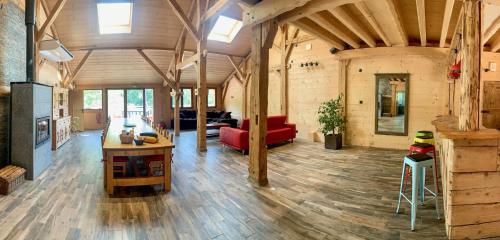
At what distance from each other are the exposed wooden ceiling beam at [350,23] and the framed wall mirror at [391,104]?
3.52ft

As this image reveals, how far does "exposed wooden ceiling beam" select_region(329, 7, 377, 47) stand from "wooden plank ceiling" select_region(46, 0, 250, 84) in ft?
12.5

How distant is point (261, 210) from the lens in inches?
133

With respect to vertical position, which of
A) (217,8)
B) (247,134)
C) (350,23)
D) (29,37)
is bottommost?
(247,134)

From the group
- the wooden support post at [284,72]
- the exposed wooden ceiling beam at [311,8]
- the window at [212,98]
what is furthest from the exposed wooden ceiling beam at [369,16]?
the window at [212,98]

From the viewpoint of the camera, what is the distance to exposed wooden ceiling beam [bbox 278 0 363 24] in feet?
11.7

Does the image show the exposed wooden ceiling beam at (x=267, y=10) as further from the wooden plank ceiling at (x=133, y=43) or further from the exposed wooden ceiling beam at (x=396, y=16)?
the wooden plank ceiling at (x=133, y=43)

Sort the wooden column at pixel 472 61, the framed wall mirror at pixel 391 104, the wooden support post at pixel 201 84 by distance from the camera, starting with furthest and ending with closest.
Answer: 1. the framed wall mirror at pixel 391 104
2. the wooden support post at pixel 201 84
3. the wooden column at pixel 472 61

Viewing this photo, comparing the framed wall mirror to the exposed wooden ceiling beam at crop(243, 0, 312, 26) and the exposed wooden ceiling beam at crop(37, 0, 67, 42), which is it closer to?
the exposed wooden ceiling beam at crop(243, 0, 312, 26)

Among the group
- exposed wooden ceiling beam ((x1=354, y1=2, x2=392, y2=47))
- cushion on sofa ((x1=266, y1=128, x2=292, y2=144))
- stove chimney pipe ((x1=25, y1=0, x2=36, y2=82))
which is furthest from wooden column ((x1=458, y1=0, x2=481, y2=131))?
stove chimney pipe ((x1=25, y1=0, x2=36, y2=82))

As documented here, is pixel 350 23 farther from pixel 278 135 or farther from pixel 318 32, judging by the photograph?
pixel 278 135

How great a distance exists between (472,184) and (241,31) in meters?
8.71

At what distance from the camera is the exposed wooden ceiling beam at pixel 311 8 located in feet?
11.7

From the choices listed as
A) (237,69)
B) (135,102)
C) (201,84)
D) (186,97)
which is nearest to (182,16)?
(201,84)

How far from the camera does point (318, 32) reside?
6355mm
